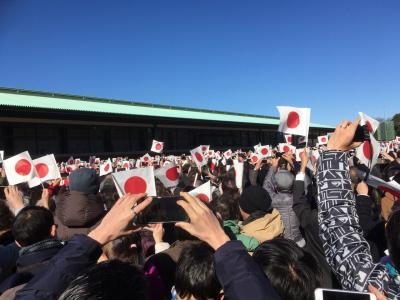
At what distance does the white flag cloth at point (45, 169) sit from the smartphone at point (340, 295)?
5700 millimetres

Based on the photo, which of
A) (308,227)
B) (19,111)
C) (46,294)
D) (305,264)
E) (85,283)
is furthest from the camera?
(19,111)

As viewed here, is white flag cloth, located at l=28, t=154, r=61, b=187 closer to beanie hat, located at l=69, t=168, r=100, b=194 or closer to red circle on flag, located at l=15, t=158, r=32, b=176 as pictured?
red circle on flag, located at l=15, t=158, r=32, b=176

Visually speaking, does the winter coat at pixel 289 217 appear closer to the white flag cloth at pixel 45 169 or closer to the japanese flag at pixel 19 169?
the white flag cloth at pixel 45 169

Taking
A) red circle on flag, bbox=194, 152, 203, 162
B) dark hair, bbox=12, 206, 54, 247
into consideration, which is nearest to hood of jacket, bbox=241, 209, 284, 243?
dark hair, bbox=12, 206, 54, 247

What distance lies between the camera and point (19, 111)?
16734 mm

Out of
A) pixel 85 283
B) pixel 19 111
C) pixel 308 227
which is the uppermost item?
pixel 19 111

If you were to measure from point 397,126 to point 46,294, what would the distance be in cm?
4760

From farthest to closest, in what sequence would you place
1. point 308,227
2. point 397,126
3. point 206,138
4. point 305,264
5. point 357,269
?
1. point 397,126
2. point 206,138
3. point 308,227
4. point 305,264
5. point 357,269

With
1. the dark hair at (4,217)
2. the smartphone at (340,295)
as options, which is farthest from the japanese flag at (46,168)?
the smartphone at (340,295)

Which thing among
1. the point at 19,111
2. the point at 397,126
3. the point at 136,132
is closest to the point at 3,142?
the point at 19,111

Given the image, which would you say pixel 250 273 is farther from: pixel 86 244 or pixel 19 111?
pixel 19 111

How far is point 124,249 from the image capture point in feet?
7.72

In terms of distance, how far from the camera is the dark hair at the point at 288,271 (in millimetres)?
1490

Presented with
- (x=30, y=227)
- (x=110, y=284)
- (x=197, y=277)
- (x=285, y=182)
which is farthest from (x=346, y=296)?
(x=285, y=182)
